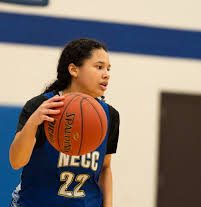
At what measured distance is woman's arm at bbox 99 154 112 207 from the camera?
100 inches

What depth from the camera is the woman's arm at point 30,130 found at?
2.03 metres

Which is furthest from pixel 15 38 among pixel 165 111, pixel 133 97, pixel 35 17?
pixel 165 111

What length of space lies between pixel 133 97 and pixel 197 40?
2.59 feet

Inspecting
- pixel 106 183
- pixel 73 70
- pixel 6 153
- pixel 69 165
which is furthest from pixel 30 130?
pixel 6 153

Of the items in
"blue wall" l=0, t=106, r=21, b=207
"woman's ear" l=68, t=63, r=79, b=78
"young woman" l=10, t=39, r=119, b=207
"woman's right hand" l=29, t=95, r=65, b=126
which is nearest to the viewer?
"woman's right hand" l=29, t=95, r=65, b=126

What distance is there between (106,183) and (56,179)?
0.32 metres

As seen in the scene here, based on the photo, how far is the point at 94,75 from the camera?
2393 millimetres

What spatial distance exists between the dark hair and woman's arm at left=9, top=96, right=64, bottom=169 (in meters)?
0.41

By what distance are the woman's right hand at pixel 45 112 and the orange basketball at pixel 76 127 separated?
32 mm

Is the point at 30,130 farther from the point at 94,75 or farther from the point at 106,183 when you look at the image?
the point at 106,183

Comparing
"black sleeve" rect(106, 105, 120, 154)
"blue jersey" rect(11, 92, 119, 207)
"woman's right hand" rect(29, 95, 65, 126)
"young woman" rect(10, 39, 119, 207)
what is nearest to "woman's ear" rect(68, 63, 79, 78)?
"young woman" rect(10, 39, 119, 207)

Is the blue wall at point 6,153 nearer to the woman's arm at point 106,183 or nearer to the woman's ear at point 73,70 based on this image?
the woman's arm at point 106,183

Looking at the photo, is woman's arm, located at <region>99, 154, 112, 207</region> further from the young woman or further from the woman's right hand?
the woman's right hand

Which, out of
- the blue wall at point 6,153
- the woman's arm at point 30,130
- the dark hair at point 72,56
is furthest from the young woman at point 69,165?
the blue wall at point 6,153
